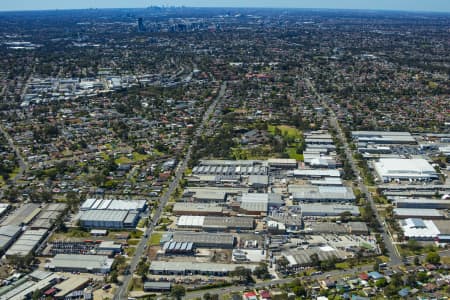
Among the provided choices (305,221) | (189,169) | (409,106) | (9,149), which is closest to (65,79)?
(9,149)

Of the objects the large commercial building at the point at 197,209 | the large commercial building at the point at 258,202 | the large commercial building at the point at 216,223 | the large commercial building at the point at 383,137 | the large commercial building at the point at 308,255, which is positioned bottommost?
the large commercial building at the point at 308,255

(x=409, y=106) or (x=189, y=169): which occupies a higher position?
(x=409, y=106)

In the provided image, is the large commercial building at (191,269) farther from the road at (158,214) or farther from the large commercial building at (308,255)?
the large commercial building at (308,255)

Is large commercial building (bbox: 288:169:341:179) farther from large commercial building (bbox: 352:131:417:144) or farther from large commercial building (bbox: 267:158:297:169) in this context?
large commercial building (bbox: 352:131:417:144)

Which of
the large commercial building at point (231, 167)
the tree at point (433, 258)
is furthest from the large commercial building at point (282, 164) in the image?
the tree at point (433, 258)

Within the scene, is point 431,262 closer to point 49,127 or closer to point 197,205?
point 197,205

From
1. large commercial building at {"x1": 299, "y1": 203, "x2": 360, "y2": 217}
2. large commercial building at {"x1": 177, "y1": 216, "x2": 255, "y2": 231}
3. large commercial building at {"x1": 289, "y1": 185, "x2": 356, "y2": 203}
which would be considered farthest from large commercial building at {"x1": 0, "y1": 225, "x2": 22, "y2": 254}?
large commercial building at {"x1": 289, "y1": 185, "x2": 356, "y2": 203}

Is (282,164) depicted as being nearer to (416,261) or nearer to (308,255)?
(308,255)
